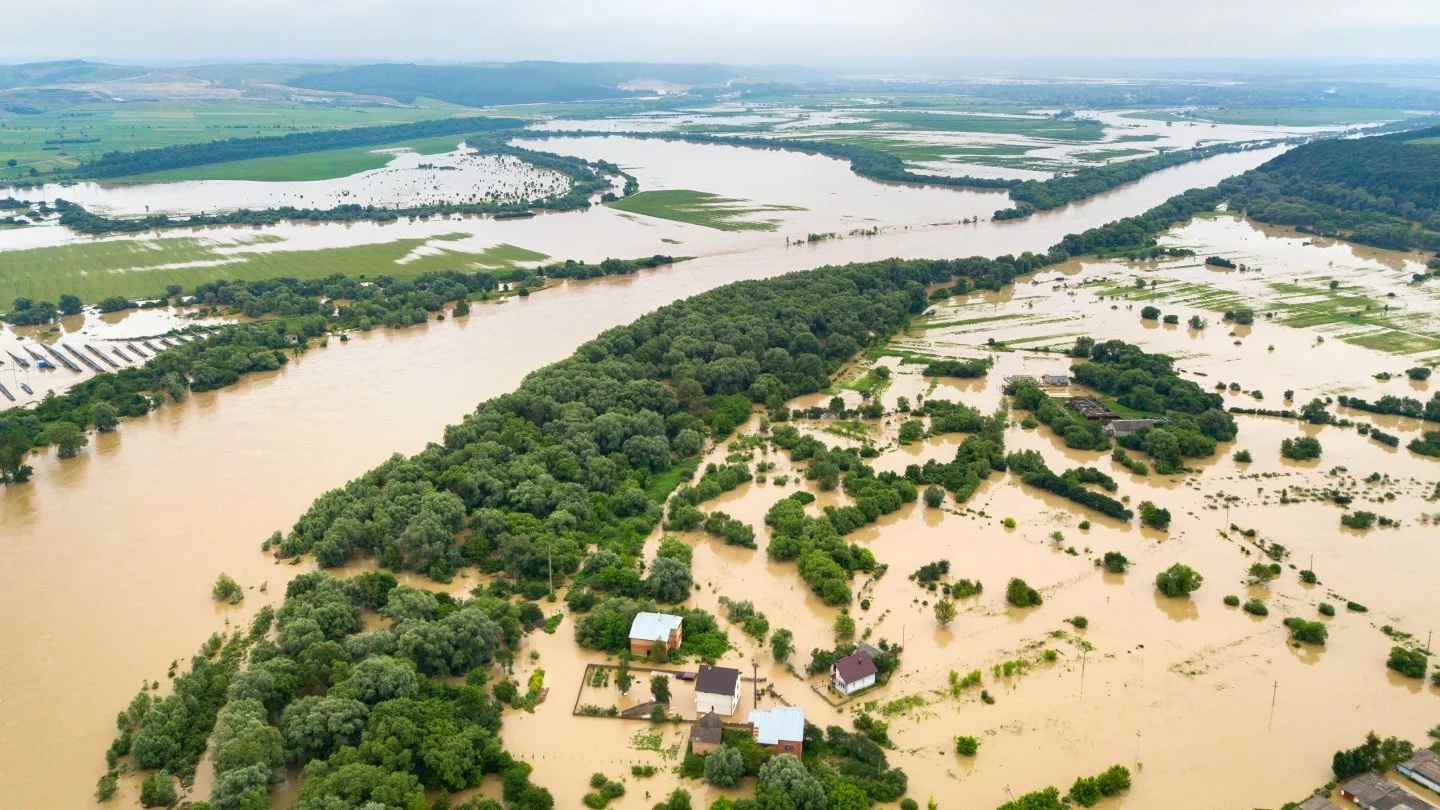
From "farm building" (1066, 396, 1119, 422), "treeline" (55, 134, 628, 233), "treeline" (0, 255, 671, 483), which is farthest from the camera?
"treeline" (55, 134, 628, 233)

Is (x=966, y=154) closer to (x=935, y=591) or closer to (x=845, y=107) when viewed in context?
(x=845, y=107)

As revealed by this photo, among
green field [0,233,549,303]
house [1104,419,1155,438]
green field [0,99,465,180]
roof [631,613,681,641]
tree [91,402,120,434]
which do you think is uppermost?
green field [0,99,465,180]

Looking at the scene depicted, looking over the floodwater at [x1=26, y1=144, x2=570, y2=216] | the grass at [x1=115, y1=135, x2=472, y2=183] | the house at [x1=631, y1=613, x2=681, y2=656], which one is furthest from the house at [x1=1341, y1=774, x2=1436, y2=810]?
the grass at [x1=115, y1=135, x2=472, y2=183]

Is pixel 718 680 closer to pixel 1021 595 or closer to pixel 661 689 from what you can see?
pixel 661 689

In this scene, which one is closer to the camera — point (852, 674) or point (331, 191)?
point (852, 674)

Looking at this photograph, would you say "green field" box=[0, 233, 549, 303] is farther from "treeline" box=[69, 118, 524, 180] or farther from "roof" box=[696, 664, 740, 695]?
"roof" box=[696, 664, 740, 695]

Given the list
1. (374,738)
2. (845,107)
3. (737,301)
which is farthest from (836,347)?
(845,107)

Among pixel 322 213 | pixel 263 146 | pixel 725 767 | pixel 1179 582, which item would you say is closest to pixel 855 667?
pixel 725 767
